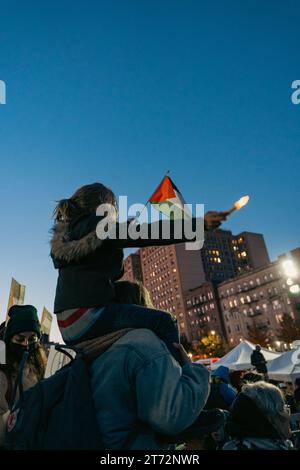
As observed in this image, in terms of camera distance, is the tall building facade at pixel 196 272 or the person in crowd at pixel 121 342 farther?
the tall building facade at pixel 196 272

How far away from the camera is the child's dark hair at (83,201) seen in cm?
239

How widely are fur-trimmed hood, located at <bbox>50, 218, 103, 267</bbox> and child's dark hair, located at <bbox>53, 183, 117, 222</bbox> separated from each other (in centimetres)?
11

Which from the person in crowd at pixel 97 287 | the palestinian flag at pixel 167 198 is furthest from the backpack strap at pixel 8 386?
the palestinian flag at pixel 167 198

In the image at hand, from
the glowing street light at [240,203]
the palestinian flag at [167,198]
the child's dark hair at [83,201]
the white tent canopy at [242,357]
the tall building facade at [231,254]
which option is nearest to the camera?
the glowing street light at [240,203]

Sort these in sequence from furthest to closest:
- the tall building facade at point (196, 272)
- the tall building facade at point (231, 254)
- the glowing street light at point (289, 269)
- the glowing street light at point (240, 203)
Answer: the tall building facade at point (231, 254)
the tall building facade at point (196, 272)
the glowing street light at point (289, 269)
the glowing street light at point (240, 203)

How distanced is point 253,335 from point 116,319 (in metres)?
77.8

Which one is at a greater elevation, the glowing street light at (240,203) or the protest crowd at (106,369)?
the glowing street light at (240,203)

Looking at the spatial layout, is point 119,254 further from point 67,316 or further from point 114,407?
point 114,407

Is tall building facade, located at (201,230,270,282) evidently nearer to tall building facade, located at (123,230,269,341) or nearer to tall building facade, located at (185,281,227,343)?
tall building facade, located at (123,230,269,341)

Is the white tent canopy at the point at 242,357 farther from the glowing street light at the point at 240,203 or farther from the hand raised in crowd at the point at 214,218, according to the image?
the hand raised in crowd at the point at 214,218

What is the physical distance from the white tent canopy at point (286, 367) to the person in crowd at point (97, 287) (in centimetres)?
1407

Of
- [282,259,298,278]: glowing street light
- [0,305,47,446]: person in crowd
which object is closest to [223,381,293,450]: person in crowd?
[0,305,47,446]: person in crowd

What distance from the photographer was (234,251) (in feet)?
476

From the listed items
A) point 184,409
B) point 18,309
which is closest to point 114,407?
point 184,409
